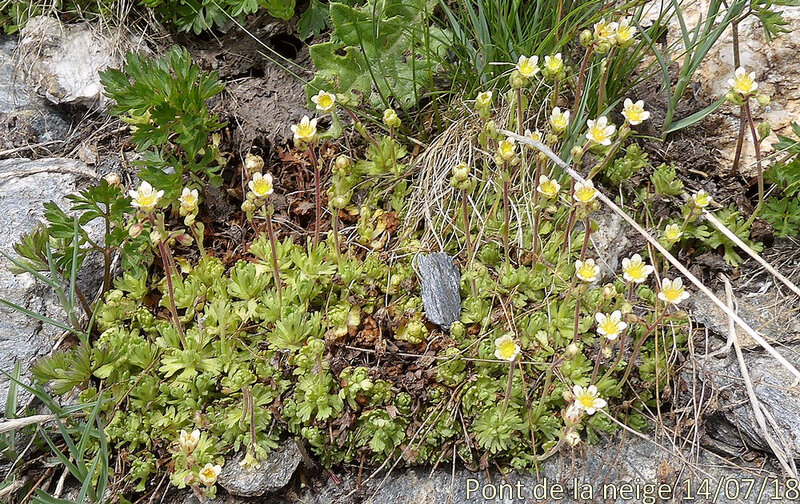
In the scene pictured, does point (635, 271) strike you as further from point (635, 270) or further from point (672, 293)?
point (672, 293)

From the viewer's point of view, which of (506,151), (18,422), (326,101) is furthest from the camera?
(326,101)

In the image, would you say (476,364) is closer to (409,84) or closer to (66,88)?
(409,84)

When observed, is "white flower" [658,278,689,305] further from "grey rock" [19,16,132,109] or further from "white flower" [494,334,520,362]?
"grey rock" [19,16,132,109]

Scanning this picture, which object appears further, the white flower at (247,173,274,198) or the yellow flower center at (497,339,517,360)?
the white flower at (247,173,274,198)

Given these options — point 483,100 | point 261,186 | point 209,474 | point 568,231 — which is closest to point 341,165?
point 261,186

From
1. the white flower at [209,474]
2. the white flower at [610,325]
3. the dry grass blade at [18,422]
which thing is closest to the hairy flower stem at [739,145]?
the white flower at [610,325]

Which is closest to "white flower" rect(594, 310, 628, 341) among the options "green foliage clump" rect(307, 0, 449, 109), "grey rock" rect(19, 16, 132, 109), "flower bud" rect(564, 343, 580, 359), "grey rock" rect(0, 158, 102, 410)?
"flower bud" rect(564, 343, 580, 359)
